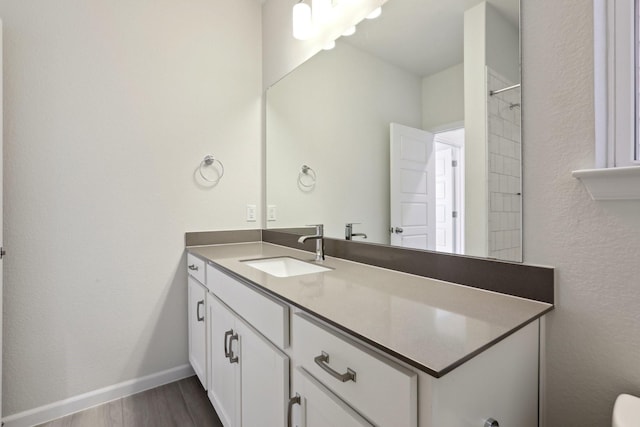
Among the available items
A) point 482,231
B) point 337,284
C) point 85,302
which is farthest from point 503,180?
point 85,302

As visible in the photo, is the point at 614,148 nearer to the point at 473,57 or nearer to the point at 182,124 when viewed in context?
the point at 473,57

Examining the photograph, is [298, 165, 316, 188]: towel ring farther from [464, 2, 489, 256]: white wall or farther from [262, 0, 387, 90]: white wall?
[464, 2, 489, 256]: white wall

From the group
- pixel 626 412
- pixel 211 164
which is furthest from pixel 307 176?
pixel 626 412

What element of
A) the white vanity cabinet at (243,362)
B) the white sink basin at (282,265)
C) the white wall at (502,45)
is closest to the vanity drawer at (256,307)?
the white vanity cabinet at (243,362)

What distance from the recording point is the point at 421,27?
1.25 metres

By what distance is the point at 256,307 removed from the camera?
1131 millimetres

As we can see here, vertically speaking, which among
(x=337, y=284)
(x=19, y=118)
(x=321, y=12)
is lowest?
(x=337, y=284)

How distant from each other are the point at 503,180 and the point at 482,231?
0.18 meters

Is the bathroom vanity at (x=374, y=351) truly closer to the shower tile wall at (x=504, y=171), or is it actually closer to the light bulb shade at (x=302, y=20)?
the shower tile wall at (x=504, y=171)

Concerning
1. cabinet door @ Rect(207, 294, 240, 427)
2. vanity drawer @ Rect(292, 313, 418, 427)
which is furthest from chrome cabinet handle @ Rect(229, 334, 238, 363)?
vanity drawer @ Rect(292, 313, 418, 427)

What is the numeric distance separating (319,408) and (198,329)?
1.24 metres

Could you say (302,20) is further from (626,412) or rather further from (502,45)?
(626,412)

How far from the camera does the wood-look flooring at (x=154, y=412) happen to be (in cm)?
161

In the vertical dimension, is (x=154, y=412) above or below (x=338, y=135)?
below
